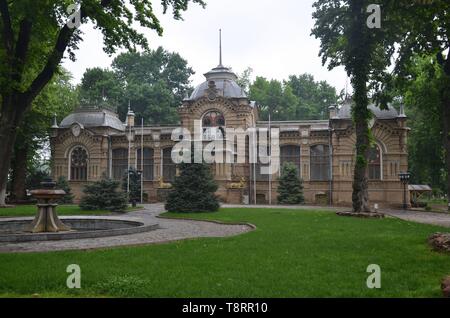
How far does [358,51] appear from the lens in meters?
21.5

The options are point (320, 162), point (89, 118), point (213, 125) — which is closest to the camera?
point (320, 162)

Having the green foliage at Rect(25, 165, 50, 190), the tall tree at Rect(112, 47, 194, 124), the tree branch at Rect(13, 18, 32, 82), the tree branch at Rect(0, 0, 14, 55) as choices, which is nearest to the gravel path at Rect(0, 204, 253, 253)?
the tree branch at Rect(13, 18, 32, 82)

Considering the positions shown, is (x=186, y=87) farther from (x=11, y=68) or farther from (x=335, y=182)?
(x=11, y=68)

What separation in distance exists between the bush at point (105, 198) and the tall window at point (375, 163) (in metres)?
20.3

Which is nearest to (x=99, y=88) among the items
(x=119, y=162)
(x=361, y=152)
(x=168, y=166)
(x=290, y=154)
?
(x=119, y=162)

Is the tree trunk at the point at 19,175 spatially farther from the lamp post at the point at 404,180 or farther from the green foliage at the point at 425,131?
the green foliage at the point at 425,131

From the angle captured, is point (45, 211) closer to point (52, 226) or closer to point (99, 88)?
point (52, 226)

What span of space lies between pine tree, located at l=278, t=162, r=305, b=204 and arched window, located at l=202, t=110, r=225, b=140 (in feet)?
22.4

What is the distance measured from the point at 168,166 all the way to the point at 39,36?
2452 centimetres

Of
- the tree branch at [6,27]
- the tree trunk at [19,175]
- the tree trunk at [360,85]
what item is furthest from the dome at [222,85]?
the tree branch at [6,27]

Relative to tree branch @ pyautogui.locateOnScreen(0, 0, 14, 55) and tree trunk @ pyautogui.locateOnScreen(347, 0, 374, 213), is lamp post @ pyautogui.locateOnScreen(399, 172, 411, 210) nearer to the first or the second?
tree trunk @ pyautogui.locateOnScreen(347, 0, 374, 213)

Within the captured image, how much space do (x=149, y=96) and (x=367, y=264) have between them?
51.6m

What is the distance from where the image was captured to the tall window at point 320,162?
37875 mm
